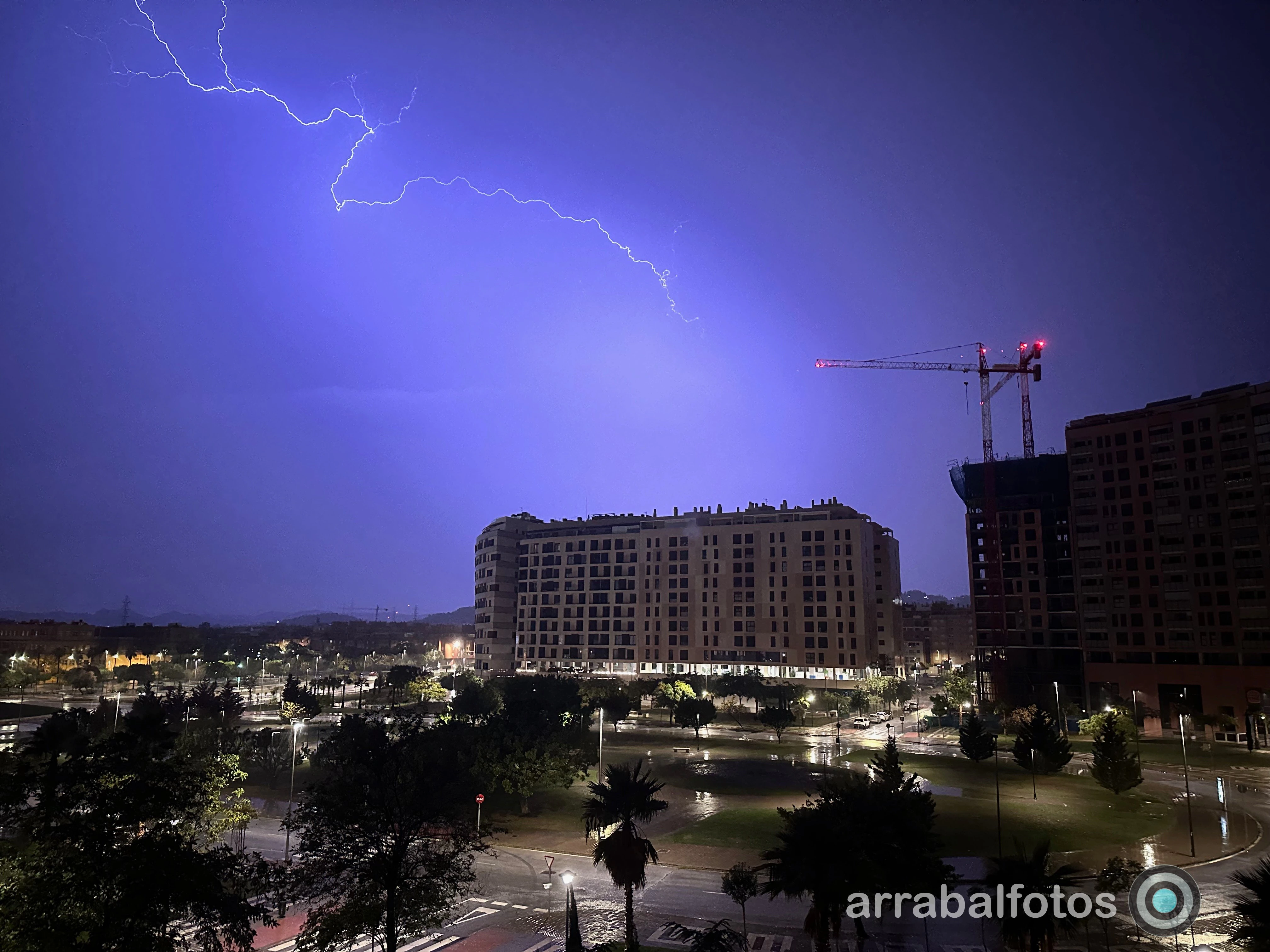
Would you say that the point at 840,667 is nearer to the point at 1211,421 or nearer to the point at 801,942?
the point at 1211,421

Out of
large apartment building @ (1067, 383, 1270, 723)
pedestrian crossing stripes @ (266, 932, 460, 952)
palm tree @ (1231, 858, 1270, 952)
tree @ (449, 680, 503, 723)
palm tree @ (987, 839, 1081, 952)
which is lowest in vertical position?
pedestrian crossing stripes @ (266, 932, 460, 952)

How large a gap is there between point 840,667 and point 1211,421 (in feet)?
246

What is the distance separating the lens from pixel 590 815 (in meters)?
33.0

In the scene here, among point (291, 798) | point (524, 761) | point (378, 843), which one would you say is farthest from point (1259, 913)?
point (291, 798)

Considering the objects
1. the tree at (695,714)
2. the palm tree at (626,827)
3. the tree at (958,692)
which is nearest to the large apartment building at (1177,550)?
Result: the tree at (958,692)

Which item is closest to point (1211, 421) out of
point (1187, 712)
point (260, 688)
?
point (1187, 712)

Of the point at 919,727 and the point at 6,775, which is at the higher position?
the point at 6,775

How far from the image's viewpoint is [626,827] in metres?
30.9

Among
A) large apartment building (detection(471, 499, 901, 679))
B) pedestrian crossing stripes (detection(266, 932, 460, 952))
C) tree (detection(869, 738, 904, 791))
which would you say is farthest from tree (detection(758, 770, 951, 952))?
large apartment building (detection(471, 499, 901, 679))

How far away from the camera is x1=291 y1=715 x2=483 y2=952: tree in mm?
26188

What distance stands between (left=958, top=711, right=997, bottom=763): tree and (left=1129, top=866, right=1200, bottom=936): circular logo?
136 ft

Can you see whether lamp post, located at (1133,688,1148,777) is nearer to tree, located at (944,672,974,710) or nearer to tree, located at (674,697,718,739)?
tree, located at (944,672,974,710)

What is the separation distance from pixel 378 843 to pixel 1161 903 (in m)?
31.2

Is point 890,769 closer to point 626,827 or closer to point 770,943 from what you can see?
point 770,943
